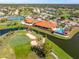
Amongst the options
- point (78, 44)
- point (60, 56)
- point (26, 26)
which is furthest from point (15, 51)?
point (26, 26)

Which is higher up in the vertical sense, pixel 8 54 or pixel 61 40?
pixel 8 54

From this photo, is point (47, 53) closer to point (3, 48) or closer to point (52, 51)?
point (52, 51)

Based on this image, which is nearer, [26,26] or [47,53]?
[47,53]

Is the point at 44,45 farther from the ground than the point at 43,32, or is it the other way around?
the point at 44,45

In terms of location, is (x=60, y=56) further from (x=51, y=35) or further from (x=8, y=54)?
(x=51, y=35)

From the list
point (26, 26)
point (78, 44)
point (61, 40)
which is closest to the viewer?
Answer: point (78, 44)

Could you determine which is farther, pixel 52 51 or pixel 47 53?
pixel 52 51

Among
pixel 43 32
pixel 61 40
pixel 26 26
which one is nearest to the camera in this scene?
pixel 61 40

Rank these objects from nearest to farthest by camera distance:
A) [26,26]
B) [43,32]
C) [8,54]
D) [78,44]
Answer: [8,54], [78,44], [43,32], [26,26]

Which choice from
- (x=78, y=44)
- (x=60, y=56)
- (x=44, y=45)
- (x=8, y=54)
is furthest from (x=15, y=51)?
(x=78, y=44)
